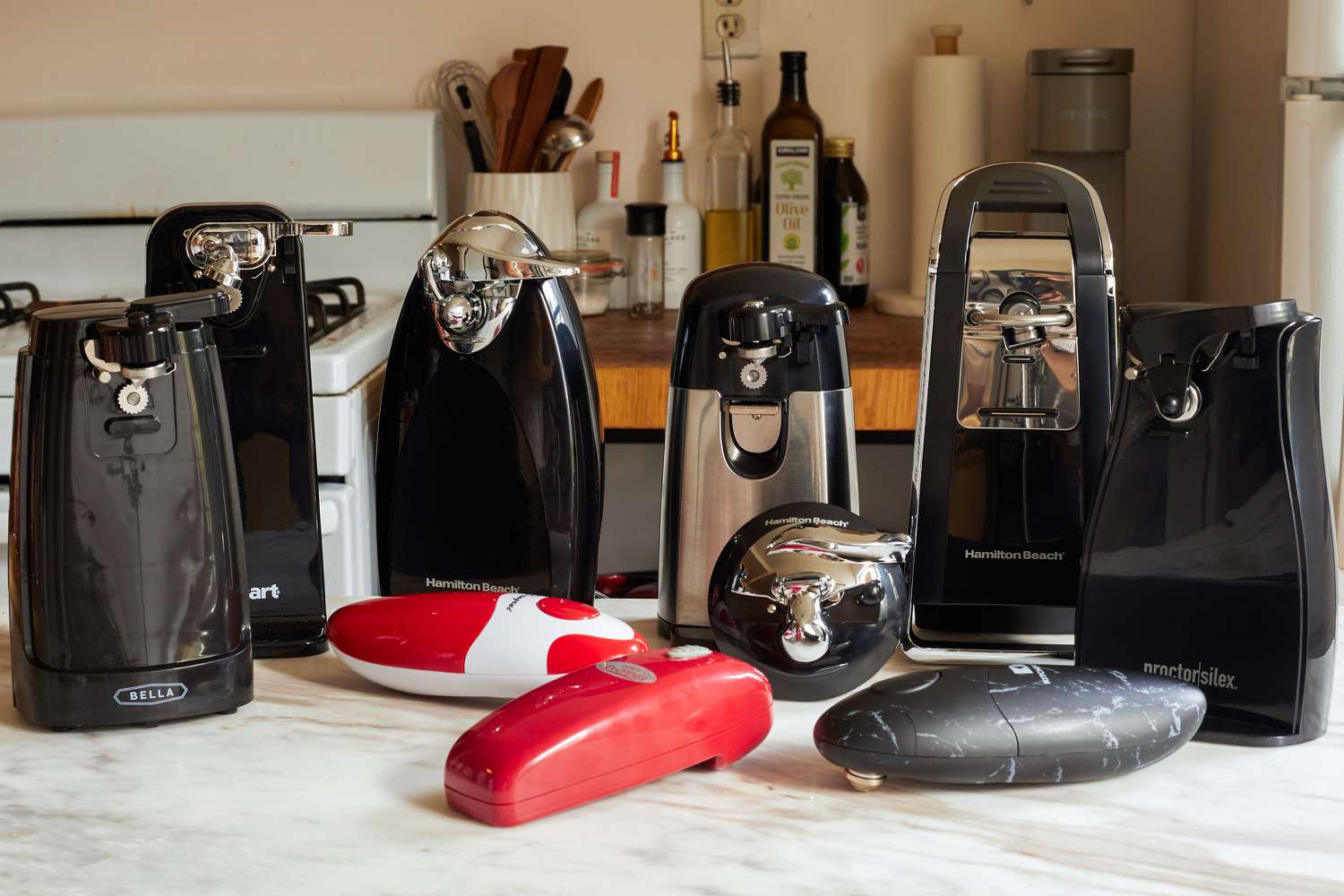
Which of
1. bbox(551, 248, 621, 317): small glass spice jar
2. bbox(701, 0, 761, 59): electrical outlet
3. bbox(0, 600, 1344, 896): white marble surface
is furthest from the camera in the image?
bbox(701, 0, 761, 59): electrical outlet

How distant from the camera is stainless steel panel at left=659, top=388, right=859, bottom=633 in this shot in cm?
80

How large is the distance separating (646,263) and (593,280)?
3.6 inches

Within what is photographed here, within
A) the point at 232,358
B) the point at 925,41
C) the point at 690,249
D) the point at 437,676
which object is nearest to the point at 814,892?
the point at 437,676

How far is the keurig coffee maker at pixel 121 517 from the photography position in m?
0.64

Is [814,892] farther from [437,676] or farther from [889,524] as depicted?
[889,524]

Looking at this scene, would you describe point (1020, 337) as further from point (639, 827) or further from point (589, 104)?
point (589, 104)

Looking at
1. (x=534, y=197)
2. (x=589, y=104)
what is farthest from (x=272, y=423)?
(x=589, y=104)

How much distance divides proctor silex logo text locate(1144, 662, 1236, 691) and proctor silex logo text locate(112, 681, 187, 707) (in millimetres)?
485

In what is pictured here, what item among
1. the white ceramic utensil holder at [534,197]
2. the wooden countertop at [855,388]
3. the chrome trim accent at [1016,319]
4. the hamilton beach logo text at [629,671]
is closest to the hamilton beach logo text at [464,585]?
the hamilton beach logo text at [629,671]

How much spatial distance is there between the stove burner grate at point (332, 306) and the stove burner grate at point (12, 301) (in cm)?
40

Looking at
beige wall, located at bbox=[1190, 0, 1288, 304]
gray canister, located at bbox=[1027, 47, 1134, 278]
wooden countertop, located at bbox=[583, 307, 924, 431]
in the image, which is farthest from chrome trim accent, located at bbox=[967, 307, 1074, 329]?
gray canister, located at bbox=[1027, 47, 1134, 278]

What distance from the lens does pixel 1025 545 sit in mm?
814

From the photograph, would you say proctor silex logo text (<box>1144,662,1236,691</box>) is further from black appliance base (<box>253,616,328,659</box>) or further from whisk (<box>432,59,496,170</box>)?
whisk (<box>432,59,496,170</box>)

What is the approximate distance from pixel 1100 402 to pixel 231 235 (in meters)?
0.52
